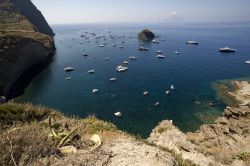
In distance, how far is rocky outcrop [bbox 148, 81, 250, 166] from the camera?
24938 mm

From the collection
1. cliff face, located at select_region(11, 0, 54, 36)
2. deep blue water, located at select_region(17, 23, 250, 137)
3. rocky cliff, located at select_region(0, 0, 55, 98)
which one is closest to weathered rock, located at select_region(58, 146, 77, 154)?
deep blue water, located at select_region(17, 23, 250, 137)

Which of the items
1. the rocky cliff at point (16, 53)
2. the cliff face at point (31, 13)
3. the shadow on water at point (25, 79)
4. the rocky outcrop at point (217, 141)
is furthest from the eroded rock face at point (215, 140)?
the cliff face at point (31, 13)

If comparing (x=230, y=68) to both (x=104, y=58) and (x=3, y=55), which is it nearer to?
(x=104, y=58)

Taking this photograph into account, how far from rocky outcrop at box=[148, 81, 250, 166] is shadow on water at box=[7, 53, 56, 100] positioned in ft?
139

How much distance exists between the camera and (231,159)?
2472 cm

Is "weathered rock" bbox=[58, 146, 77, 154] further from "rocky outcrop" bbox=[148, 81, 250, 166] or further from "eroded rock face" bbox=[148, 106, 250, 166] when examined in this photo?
"eroded rock face" bbox=[148, 106, 250, 166]

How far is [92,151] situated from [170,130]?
83.8 ft

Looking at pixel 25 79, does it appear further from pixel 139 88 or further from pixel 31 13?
pixel 31 13

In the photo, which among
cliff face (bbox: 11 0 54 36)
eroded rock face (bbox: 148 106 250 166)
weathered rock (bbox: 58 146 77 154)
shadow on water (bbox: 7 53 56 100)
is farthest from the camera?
cliff face (bbox: 11 0 54 36)

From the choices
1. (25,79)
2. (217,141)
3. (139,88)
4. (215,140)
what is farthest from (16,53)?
(217,141)

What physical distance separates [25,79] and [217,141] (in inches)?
2403

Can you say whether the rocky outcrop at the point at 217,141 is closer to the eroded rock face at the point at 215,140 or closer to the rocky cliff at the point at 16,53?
the eroded rock face at the point at 215,140

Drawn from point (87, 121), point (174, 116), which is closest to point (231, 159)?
point (87, 121)

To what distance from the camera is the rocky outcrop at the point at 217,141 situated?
2494 centimetres
